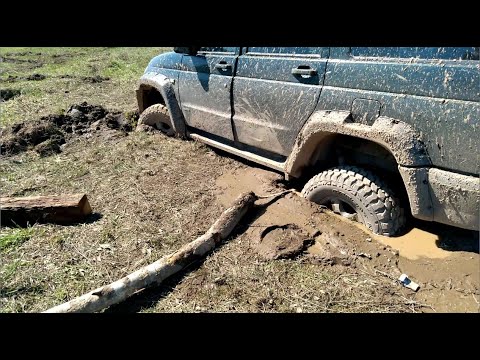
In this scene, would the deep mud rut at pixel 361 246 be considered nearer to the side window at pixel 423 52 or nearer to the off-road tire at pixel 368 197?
the off-road tire at pixel 368 197

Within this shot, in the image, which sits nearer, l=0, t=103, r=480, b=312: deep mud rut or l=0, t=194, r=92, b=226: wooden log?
l=0, t=103, r=480, b=312: deep mud rut

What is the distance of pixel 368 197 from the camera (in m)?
3.20

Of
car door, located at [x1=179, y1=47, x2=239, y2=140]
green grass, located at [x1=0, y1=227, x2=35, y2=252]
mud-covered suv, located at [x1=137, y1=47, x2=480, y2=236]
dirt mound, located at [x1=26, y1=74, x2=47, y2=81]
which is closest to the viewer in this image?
mud-covered suv, located at [x1=137, y1=47, x2=480, y2=236]

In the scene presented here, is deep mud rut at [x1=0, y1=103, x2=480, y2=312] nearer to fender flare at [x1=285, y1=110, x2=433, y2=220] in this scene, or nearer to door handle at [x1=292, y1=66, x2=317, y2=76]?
fender flare at [x1=285, y1=110, x2=433, y2=220]

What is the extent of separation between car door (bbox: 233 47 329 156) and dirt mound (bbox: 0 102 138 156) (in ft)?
9.58

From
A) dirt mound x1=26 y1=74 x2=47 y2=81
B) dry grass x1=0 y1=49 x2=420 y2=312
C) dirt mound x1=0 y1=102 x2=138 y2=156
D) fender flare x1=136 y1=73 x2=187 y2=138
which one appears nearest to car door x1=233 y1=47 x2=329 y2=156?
dry grass x1=0 y1=49 x2=420 y2=312

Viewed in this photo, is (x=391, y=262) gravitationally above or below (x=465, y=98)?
below

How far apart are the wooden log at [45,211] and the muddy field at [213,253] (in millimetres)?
117

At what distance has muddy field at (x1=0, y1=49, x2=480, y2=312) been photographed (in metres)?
2.76

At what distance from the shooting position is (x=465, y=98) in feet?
8.34

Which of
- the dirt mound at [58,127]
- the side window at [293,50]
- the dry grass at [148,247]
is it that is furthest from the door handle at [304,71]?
the dirt mound at [58,127]
